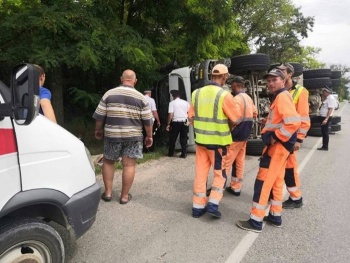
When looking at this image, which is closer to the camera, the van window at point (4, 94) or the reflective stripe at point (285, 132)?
the van window at point (4, 94)

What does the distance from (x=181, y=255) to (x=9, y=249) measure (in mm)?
1597

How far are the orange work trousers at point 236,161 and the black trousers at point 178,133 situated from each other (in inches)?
104

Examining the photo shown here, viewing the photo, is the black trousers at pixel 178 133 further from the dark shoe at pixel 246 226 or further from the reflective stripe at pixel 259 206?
the reflective stripe at pixel 259 206

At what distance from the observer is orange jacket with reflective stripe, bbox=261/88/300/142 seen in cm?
344

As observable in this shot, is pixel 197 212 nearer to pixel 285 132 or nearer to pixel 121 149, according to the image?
pixel 121 149

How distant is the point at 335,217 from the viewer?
13.2ft

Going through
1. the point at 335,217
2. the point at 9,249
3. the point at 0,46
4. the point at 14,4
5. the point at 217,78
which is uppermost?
the point at 14,4

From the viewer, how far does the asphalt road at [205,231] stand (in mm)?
3102

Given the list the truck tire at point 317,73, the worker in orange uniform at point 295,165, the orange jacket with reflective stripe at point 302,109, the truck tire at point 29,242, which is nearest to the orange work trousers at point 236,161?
the worker in orange uniform at point 295,165

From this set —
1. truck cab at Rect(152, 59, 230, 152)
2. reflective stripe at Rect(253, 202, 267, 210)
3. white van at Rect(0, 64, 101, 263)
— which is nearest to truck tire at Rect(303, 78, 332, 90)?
truck cab at Rect(152, 59, 230, 152)

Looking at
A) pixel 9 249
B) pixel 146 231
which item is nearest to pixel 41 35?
pixel 146 231

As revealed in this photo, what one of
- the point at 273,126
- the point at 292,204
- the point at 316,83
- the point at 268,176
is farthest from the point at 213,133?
the point at 316,83

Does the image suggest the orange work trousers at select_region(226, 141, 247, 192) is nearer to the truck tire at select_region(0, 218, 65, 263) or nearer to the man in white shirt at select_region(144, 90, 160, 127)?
the truck tire at select_region(0, 218, 65, 263)

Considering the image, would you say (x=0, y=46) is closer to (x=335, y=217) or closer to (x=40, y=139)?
(x=40, y=139)
